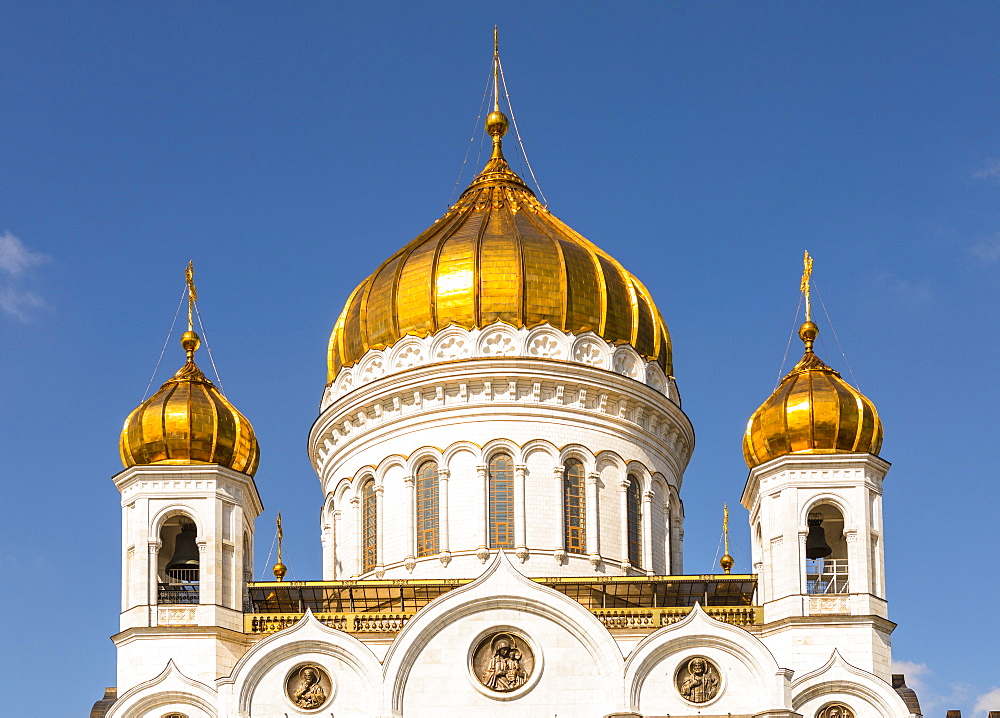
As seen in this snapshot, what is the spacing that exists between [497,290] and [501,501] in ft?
13.4

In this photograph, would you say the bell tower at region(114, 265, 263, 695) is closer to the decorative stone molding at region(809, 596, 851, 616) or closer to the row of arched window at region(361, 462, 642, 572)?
the row of arched window at region(361, 462, 642, 572)

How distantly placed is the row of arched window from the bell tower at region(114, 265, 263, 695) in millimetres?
3185

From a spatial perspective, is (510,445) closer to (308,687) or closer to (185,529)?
(185,529)

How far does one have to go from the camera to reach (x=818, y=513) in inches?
1582

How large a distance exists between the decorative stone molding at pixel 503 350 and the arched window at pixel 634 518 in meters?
2.04

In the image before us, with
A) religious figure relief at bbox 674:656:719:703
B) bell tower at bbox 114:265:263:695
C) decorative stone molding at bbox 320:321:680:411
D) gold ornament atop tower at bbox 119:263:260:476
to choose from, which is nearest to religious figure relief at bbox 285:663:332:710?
bell tower at bbox 114:265:263:695

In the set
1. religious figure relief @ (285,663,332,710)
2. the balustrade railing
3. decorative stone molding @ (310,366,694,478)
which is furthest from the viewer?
decorative stone molding @ (310,366,694,478)

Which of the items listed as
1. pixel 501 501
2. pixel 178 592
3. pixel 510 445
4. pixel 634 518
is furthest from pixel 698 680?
pixel 178 592

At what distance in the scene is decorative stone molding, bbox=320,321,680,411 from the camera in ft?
139

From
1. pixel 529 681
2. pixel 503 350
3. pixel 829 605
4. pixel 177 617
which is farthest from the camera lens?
pixel 503 350

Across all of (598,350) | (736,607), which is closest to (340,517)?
(598,350)

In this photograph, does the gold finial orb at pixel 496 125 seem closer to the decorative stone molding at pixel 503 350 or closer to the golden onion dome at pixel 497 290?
the golden onion dome at pixel 497 290

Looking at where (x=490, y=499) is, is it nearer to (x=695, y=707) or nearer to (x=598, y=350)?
(x=598, y=350)

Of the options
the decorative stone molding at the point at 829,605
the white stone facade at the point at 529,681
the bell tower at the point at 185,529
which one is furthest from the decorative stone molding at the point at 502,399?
the decorative stone molding at the point at 829,605
